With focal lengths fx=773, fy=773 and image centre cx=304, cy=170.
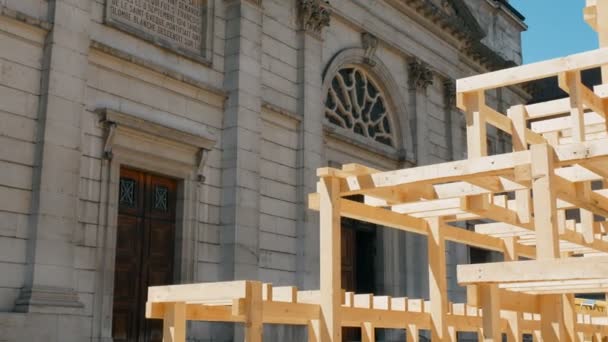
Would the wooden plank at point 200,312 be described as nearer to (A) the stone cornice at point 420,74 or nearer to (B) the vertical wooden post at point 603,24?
(B) the vertical wooden post at point 603,24

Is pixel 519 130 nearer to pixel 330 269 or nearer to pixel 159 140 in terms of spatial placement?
pixel 330 269

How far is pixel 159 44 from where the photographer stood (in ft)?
48.1

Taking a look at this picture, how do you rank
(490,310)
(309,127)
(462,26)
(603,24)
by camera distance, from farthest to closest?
(462,26) → (309,127) → (603,24) → (490,310)

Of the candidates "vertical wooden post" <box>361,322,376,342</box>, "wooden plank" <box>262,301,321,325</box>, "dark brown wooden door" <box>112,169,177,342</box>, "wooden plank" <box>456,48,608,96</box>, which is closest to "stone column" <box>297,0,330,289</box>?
"dark brown wooden door" <box>112,169,177,342</box>

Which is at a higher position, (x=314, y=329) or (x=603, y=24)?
(x=603, y=24)

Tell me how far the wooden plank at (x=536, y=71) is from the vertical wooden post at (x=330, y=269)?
5.38 ft

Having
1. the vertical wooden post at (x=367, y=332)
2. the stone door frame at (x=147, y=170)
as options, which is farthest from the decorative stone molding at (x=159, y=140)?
the vertical wooden post at (x=367, y=332)

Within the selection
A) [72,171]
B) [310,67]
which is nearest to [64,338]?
[72,171]

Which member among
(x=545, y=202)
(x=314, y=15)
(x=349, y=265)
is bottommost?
(x=545, y=202)

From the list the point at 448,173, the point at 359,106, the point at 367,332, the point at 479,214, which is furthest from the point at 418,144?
the point at 448,173

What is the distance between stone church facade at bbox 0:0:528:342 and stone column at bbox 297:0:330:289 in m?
0.04

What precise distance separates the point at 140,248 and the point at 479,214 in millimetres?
7657

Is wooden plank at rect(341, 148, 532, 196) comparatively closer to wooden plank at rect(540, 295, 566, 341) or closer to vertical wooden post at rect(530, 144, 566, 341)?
vertical wooden post at rect(530, 144, 566, 341)

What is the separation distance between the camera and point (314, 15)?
1833 centimetres
